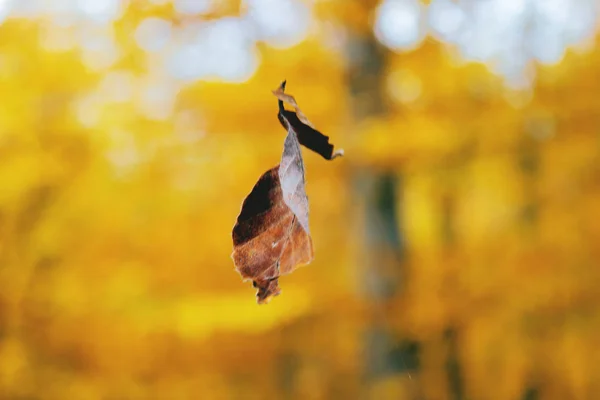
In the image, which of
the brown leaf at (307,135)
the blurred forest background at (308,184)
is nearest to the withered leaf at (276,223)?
the brown leaf at (307,135)

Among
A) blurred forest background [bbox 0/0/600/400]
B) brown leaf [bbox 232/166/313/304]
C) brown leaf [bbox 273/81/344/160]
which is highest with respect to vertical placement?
blurred forest background [bbox 0/0/600/400]

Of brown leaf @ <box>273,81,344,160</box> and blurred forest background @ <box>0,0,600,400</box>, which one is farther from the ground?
blurred forest background @ <box>0,0,600,400</box>

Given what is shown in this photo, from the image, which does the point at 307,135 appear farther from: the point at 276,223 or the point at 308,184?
the point at 308,184

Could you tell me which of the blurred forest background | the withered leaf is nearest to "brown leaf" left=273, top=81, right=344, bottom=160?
the withered leaf

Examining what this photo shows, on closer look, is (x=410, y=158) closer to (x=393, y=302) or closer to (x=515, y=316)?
(x=393, y=302)

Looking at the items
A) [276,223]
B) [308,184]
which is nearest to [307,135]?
[276,223]

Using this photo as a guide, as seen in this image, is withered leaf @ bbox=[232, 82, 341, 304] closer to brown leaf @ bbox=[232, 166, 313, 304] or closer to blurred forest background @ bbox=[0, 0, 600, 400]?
brown leaf @ bbox=[232, 166, 313, 304]

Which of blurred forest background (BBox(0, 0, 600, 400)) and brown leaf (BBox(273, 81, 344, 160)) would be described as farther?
blurred forest background (BBox(0, 0, 600, 400))

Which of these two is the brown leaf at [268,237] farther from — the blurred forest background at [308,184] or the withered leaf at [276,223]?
the blurred forest background at [308,184]
